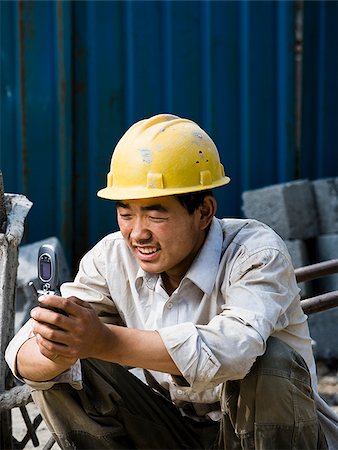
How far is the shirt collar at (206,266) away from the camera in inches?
130

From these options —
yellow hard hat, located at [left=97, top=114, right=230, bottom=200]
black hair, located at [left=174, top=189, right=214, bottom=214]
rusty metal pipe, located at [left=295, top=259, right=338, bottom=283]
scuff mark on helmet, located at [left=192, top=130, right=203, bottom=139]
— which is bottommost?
rusty metal pipe, located at [left=295, top=259, right=338, bottom=283]

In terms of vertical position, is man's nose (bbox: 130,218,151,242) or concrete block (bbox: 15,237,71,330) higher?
man's nose (bbox: 130,218,151,242)

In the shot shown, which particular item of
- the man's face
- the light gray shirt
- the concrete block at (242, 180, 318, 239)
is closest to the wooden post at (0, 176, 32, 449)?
the light gray shirt

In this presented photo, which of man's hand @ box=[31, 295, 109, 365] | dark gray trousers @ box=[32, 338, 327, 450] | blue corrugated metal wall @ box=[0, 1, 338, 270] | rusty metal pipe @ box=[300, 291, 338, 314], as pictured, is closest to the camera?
man's hand @ box=[31, 295, 109, 365]

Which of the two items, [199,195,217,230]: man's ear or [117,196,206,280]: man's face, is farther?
[199,195,217,230]: man's ear

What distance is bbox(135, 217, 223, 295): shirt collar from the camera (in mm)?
3301

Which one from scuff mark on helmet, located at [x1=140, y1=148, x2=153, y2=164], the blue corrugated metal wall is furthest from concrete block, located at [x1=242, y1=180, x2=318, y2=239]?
scuff mark on helmet, located at [x1=140, y1=148, x2=153, y2=164]

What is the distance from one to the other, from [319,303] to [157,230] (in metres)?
0.81

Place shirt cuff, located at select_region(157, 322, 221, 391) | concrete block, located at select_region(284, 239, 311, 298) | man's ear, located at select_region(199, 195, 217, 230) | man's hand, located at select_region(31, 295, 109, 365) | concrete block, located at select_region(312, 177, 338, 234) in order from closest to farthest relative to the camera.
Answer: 1. man's hand, located at select_region(31, 295, 109, 365)
2. shirt cuff, located at select_region(157, 322, 221, 391)
3. man's ear, located at select_region(199, 195, 217, 230)
4. concrete block, located at select_region(284, 239, 311, 298)
5. concrete block, located at select_region(312, 177, 338, 234)

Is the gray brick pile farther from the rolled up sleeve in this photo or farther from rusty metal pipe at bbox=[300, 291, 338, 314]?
the rolled up sleeve

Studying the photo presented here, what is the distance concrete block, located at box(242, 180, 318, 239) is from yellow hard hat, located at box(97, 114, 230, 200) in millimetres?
2739

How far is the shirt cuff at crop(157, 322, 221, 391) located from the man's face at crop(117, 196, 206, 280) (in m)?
0.35

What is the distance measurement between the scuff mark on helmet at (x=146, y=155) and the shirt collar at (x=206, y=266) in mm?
311

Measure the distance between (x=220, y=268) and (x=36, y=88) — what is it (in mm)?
2962
